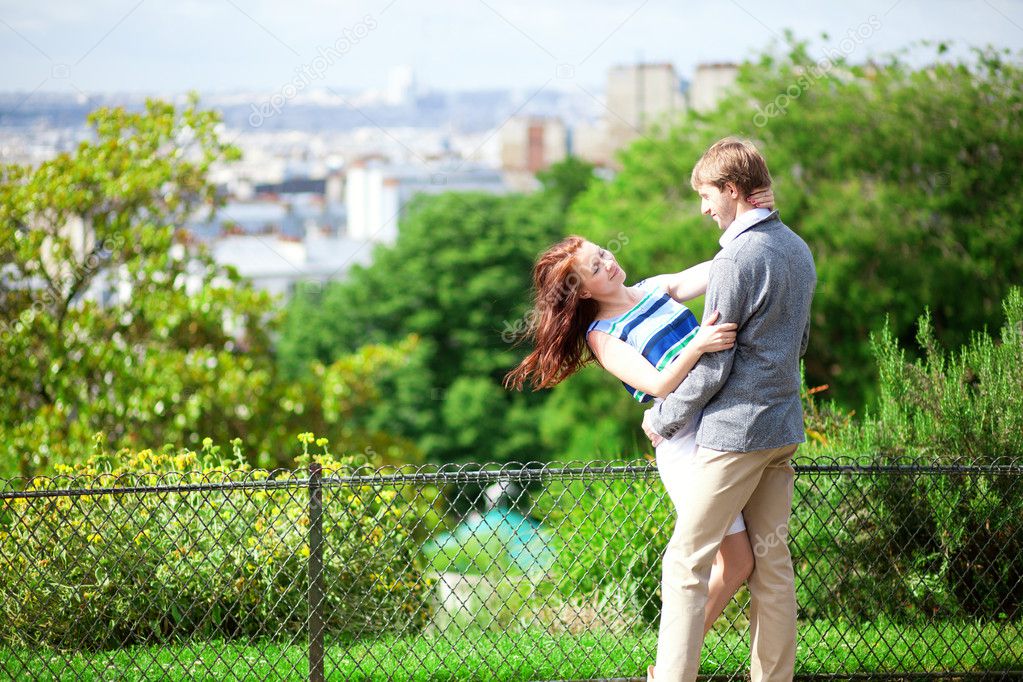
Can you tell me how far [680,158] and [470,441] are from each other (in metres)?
12.0

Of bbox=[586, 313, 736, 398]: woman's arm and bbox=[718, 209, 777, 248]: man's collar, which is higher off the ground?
bbox=[718, 209, 777, 248]: man's collar

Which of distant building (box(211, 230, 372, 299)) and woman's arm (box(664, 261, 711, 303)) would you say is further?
distant building (box(211, 230, 372, 299))

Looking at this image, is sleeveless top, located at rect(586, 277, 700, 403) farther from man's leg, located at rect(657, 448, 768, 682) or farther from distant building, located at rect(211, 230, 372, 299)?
distant building, located at rect(211, 230, 372, 299)

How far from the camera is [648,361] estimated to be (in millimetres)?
2961

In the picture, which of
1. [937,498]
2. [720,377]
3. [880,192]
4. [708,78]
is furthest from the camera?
[708,78]

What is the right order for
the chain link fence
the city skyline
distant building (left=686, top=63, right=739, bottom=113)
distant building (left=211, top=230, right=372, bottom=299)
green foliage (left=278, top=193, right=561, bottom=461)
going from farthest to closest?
distant building (left=211, top=230, right=372, bottom=299) < the city skyline < distant building (left=686, top=63, right=739, bottom=113) < green foliage (left=278, top=193, right=561, bottom=461) < the chain link fence

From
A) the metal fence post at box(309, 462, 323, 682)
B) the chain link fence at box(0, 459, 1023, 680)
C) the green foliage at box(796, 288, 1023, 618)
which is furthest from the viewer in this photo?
the green foliage at box(796, 288, 1023, 618)

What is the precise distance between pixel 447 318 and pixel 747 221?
106ft

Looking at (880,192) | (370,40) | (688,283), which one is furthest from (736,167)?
(370,40)

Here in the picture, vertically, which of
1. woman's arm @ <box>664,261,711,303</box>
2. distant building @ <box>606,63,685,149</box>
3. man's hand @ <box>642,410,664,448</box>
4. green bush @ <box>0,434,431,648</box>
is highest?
distant building @ <box>606,63,685,149</box>

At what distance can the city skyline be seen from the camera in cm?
4384

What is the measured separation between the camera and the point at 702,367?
281 cm

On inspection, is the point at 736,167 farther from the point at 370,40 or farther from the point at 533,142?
the point at 370,40

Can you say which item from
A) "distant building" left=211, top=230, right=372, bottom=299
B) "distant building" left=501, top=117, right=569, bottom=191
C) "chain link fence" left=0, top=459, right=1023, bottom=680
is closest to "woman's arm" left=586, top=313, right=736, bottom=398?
"chain link fence" left=0, top=459, right=1023, bottom=680
